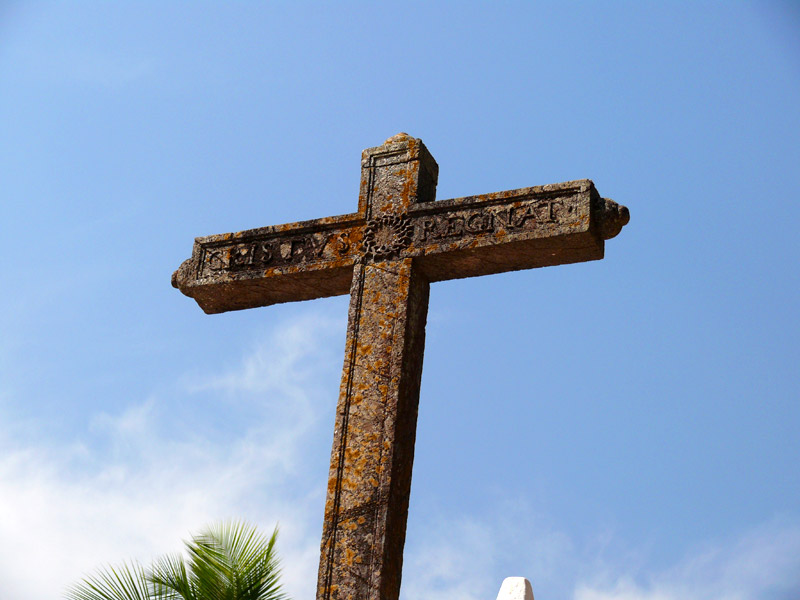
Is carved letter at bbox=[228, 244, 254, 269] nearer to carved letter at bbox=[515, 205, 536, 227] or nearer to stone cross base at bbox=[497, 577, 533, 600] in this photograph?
carved letter at bbox=[515, 205, 536, 227]

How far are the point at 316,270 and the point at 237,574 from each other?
1768 millimetres

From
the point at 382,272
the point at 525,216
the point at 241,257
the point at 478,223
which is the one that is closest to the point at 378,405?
the point at 382,272

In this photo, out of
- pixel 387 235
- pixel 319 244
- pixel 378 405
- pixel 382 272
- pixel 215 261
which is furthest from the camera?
pixel 215 261

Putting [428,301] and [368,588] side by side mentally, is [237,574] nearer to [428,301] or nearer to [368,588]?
[368,588]

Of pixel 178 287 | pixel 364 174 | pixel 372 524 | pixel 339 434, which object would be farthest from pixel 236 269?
pixel 372 524

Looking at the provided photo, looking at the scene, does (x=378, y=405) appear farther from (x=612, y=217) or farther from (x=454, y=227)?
(x=612, y=217)

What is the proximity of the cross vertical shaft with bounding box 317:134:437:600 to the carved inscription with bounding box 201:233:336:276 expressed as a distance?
294 millimetres

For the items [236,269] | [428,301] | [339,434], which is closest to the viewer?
[339,434]

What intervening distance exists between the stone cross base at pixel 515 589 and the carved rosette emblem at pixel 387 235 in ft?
7.06

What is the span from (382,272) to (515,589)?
6.95 ft

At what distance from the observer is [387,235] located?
717 cm

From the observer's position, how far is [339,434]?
258 inches

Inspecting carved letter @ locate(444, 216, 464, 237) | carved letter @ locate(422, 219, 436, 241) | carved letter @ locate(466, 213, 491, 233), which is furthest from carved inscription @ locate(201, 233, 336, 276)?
carved letter @ locate(466, 213, 491, 233)

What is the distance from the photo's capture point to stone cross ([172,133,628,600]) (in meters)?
6.29
